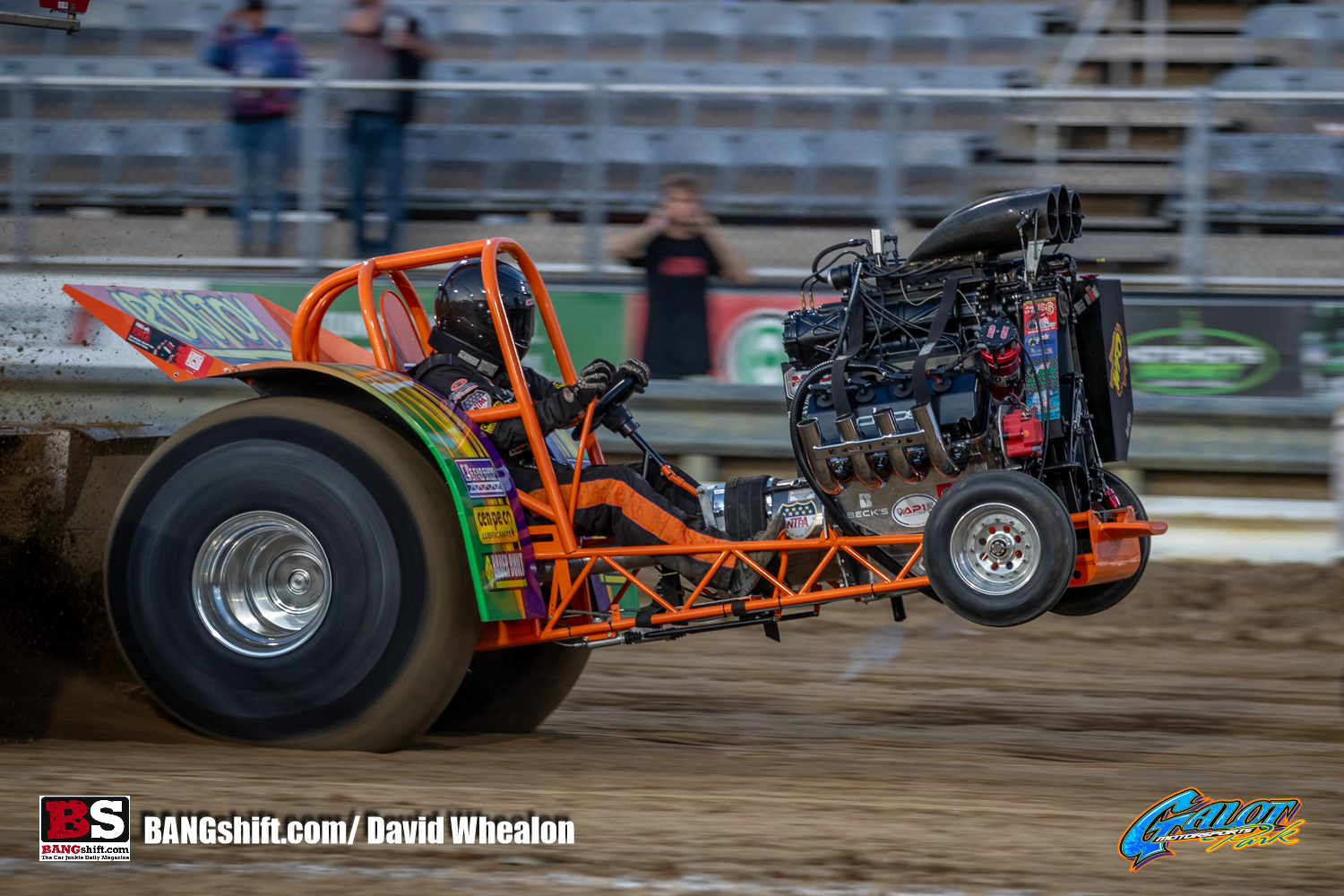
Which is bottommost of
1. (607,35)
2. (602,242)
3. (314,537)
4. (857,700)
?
(857,700)

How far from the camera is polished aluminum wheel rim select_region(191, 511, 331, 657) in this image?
14.1 feet

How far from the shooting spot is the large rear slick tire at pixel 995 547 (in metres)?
3.89

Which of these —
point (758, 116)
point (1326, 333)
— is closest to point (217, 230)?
point (758, 116)

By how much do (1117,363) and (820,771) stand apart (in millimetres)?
1593

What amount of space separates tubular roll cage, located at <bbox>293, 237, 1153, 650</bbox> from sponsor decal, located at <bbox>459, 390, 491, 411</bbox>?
1.1 inches

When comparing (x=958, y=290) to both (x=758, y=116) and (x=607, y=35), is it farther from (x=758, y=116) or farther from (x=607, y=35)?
(x=607, y=35)

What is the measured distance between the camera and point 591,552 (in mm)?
4367

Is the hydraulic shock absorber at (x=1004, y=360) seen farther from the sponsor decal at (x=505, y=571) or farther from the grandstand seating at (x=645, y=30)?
the grandstand seating at (x=645, y=30)

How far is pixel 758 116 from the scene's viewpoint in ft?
27.1

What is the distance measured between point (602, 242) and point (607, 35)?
3.56m

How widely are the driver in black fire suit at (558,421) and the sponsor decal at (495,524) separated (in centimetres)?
19

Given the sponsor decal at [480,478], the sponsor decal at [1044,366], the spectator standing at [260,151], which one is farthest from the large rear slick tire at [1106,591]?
the spectator standing at [260,151]

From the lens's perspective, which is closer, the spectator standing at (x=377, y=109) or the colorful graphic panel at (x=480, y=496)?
the colorful graphic panel at (x=480, y=496)

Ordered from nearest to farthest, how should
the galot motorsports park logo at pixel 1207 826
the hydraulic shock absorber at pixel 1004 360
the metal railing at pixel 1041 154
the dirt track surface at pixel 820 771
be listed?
the dirt track surface at pixel 820 771, the galot motorsports park logo at pixel 1207 826, the hydraulic shock absorber at pixel 1004 360, the metal railing at pixel 1041 154
